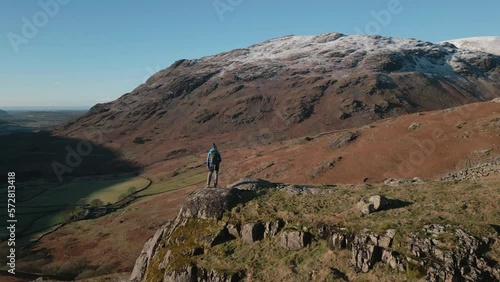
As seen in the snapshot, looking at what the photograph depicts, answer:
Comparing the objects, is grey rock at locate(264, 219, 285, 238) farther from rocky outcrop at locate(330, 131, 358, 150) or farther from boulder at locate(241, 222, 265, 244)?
rocky outcrop at locate(330, 131, 358, 150)

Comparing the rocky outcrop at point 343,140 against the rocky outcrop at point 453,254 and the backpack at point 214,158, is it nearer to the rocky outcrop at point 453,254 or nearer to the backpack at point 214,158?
the backpack at point 214,158

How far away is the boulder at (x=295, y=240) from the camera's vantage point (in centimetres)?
1958

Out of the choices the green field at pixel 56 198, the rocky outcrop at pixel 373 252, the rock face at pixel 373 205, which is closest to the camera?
the rocky outcrop at pixel 373 252

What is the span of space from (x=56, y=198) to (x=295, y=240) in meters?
113

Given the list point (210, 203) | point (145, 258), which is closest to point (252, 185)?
point (210, 203)

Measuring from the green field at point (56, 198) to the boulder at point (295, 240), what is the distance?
80.0m

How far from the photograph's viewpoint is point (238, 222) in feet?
73.6

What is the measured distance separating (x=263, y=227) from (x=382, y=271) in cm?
724

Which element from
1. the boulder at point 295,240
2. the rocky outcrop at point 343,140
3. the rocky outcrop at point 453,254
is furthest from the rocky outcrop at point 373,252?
the rocky outcrop at point 343,140

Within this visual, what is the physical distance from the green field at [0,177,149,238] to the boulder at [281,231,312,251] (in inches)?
3151

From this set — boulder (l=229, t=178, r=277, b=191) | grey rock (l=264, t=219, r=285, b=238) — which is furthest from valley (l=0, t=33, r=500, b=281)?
boulder (l=229, t=178, r=277, b=191)

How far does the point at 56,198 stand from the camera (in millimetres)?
113500

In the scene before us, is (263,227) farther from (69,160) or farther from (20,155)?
(20,155)

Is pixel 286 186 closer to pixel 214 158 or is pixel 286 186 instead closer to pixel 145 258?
pixel 214 158
